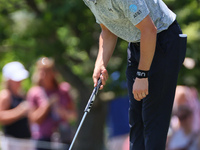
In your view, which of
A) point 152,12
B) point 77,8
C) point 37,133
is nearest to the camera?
point 152,12

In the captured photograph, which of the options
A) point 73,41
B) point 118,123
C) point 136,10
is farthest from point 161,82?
point 73,41

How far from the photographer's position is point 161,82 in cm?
333

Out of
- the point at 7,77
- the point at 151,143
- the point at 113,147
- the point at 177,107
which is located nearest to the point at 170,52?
the point at 151,143

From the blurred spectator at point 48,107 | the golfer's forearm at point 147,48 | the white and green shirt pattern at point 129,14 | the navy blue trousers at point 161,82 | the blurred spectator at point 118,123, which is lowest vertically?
the blurred spectator at point 118,123

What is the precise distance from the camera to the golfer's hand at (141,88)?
3225 millimetres

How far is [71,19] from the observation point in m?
7.95

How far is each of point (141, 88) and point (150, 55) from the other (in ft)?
0.79

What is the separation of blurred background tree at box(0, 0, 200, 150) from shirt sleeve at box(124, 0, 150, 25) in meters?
3.84

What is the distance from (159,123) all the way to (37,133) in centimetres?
367

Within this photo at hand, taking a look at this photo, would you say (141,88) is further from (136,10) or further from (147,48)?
(136,10)

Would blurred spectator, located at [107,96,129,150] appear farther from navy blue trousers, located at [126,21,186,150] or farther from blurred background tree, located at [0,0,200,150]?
navy blue trousers, located at [126,21,186,150]

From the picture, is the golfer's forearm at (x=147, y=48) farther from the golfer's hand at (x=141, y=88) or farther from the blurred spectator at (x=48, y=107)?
the blurred spectator at (x=48, y=107)

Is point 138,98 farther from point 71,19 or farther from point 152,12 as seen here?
point 71,19

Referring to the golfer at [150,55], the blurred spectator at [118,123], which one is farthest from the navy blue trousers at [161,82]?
the blurred spectator at [118,123]
